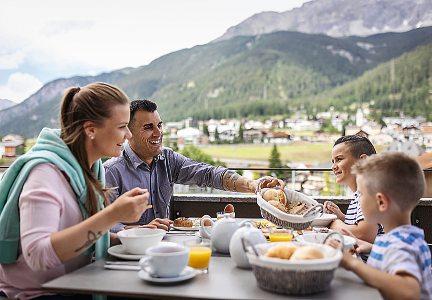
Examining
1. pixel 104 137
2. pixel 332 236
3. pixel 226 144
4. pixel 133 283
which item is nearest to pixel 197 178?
pixel 104 137

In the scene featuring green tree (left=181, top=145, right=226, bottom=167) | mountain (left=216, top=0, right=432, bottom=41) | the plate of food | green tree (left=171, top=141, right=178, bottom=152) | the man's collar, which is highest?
mountain (left=216, top=0, right=432, bottom=41)

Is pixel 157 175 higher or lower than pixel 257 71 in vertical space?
lower

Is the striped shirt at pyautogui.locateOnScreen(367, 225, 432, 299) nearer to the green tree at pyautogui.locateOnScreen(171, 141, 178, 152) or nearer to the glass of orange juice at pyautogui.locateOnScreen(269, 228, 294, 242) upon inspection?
the glass of orange juice at pyautogui.locateOnScreen(269, 228, 294, 242)

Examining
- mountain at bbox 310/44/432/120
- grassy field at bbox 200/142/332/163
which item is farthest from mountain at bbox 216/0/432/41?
grassy field at bbox 200/142/332/163

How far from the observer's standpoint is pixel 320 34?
23.5 metres

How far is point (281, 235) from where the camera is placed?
2.11 metres

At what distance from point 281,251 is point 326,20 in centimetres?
2279

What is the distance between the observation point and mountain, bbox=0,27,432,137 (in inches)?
862

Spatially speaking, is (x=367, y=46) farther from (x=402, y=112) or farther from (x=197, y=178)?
(x=197, y=178)

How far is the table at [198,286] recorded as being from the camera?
1.42m

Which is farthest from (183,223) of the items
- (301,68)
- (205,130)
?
(301,68)

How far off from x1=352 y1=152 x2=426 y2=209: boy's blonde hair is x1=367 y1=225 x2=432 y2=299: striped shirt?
0.30ft

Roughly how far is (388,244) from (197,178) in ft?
6.11

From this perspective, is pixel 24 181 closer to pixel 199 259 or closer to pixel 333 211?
pixel 199 259
